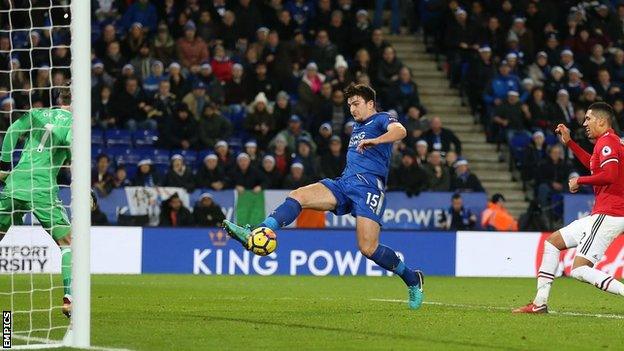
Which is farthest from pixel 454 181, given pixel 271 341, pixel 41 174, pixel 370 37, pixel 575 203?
pixel 271 341

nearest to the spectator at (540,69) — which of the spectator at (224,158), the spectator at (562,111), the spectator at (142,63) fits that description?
the spectator at (562,111)

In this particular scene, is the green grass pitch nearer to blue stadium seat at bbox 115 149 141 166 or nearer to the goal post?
the goal post

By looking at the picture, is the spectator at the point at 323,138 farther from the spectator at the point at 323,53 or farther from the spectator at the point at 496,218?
the spectator at the point at 496,218

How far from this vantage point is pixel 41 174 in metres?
13.2

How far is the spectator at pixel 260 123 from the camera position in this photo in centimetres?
2558

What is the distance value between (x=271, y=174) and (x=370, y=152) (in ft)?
36.3

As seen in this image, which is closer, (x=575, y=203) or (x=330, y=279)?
(x=330, y=279)

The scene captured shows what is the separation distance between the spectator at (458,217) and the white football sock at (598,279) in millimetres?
11188

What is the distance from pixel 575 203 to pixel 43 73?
10.1 m

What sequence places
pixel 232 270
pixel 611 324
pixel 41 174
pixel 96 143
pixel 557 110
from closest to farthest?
pixel 611 324
pixel 41 174
pixel 232 270
pixel 96 143
pixel 557 110

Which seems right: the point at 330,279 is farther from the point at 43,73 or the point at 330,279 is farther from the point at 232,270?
the point at 43,73

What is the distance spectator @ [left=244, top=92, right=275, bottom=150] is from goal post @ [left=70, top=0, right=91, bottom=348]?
50.7 feet

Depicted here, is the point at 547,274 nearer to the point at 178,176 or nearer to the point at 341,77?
the point at 178,176

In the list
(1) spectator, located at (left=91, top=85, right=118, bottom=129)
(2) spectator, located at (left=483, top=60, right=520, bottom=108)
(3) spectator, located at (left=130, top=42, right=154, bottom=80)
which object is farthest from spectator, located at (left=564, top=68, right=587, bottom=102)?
(1) spectator, located at (left=91, top=85, right=118, bottom=129)
